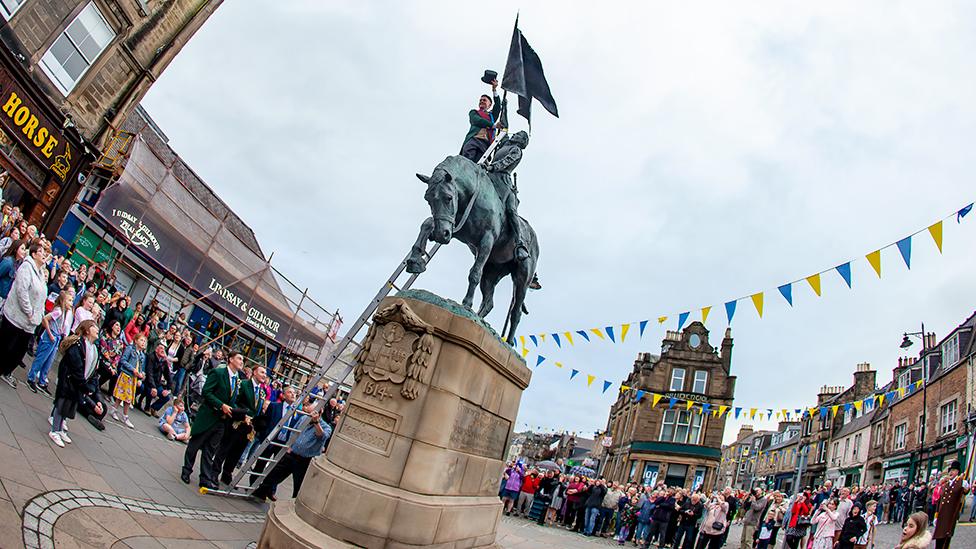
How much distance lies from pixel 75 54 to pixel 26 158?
3084mm

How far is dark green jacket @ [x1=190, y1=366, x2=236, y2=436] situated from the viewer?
22.7ft

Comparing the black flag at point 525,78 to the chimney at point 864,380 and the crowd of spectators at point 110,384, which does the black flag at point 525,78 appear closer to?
the crowd of spectators at point 110,384

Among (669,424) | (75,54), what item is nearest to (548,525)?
(75,54)

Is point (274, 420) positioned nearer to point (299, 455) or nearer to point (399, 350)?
point (299, 455)

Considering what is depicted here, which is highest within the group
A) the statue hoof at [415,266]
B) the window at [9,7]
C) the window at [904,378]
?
the window at [904,378]

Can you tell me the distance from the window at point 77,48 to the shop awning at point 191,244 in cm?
300

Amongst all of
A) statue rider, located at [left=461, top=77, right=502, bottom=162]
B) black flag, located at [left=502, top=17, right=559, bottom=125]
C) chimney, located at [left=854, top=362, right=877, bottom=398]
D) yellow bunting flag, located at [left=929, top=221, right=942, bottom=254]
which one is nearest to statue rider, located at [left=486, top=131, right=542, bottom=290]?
statue rider, located at [left=461, top=77, right=502, bottom=162]

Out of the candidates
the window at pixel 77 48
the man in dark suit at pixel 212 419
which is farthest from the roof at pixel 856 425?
the window at pixel 77 48

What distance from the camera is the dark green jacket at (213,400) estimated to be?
6910 millimetres

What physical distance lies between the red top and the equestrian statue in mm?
10360

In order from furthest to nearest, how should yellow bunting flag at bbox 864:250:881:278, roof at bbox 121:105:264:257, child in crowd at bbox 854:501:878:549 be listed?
roof at bbox 121:105:264:257 < child in crowd at bbox 854:501:878:549 < yellow bunting flag at bbox 864:250:881:278

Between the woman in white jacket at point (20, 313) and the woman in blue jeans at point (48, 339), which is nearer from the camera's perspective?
the woman in white jacket at point (20, 313)

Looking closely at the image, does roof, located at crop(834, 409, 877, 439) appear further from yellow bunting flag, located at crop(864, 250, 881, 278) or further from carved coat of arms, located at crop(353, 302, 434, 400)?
carved coat of arms, located at crop(353, 302, 434, 400)

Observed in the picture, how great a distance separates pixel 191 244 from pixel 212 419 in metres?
14.4
